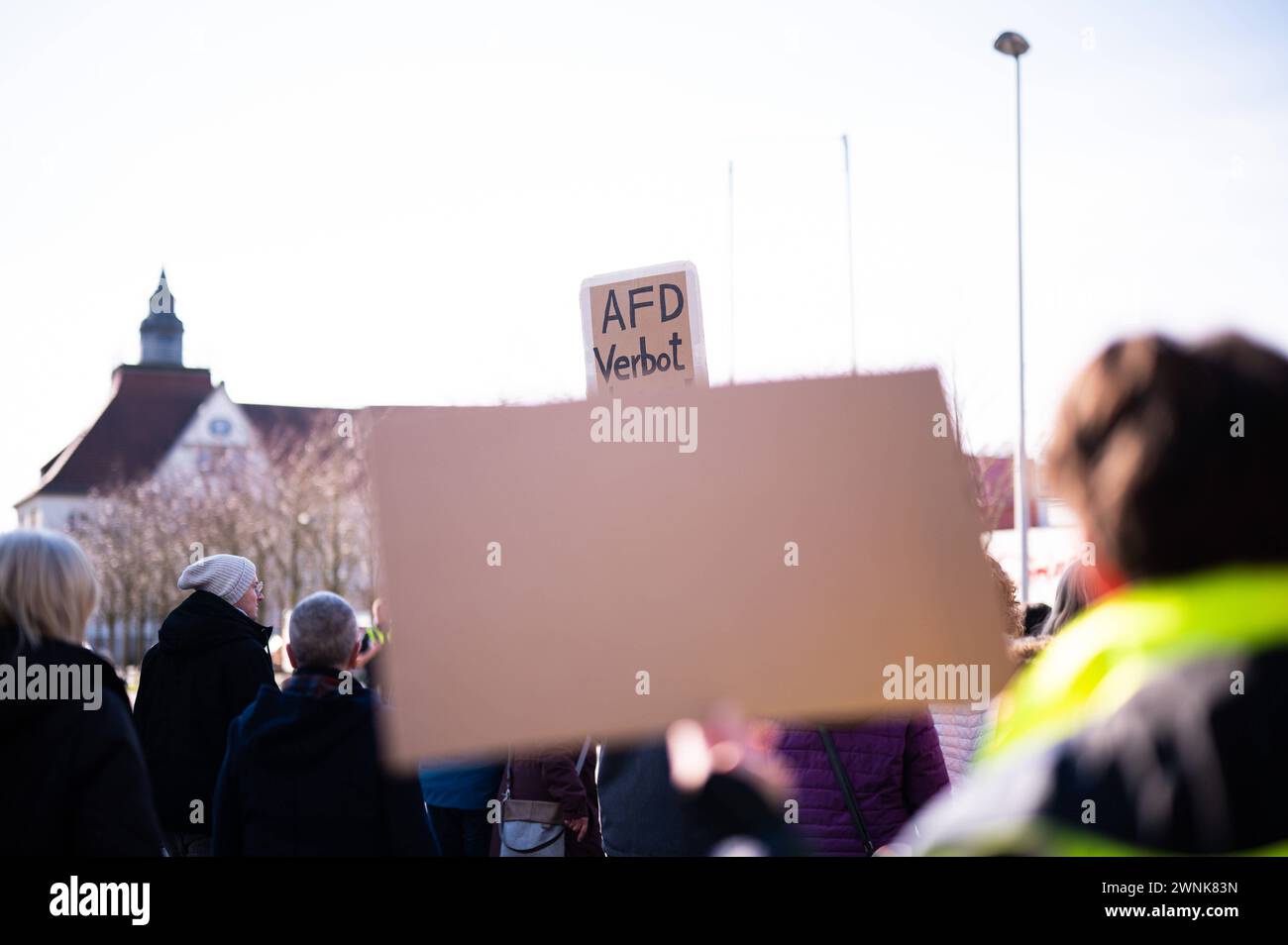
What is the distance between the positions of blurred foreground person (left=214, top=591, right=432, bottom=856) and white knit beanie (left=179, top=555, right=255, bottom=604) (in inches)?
48.6

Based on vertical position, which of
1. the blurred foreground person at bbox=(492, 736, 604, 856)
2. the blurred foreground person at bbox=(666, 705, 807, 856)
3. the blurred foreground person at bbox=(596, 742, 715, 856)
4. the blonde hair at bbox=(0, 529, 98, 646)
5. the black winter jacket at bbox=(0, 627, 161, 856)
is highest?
the blonde hair at bbox=(0, 529, 98, 646)

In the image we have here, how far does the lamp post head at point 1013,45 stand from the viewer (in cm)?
374

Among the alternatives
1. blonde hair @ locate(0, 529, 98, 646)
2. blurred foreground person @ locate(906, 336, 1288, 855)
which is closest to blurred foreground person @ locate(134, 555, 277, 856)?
blonde hair @ locate(0, 529, 98, 646)

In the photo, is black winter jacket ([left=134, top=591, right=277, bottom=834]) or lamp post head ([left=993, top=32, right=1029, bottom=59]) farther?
black winter jacket ([left=134, top=591, right=277, bottom=834])

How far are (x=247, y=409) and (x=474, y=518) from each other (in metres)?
47.2

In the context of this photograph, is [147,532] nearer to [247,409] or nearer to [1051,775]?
[247,409]

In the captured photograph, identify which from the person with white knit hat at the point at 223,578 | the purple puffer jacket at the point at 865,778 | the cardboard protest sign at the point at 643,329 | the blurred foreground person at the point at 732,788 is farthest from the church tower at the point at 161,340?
the blurred foreground person at the point at 732,788

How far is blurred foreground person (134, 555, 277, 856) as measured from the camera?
4328 mm

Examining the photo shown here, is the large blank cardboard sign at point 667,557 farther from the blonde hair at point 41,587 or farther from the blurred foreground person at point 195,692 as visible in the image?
the blurred foreground person at point 195,692

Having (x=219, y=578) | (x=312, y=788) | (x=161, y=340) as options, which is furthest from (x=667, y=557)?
(x=161, y=340)

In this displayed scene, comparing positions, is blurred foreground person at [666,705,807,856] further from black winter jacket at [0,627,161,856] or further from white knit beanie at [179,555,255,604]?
white knit beanie at [179,555,255,604]

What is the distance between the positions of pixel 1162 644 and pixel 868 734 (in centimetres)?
179

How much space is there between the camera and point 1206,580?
4.39 ft

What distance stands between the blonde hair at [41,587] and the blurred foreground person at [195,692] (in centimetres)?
150
